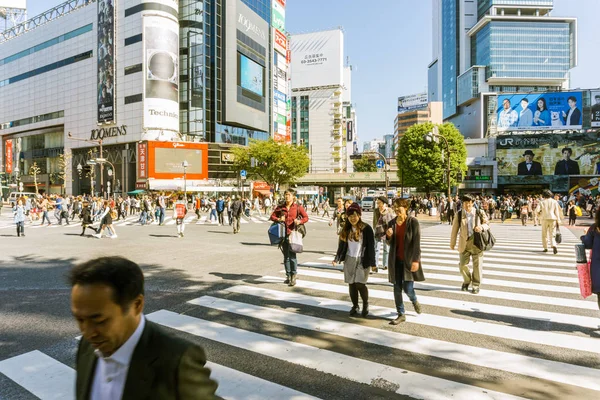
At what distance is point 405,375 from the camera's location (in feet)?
12.8

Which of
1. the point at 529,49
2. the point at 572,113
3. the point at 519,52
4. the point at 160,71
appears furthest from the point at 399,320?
the point at 529,49

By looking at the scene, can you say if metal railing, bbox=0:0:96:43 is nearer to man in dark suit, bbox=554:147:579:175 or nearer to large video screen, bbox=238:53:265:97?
large video screen, bbox=238:53:265:97

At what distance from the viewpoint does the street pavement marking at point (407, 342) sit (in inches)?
156

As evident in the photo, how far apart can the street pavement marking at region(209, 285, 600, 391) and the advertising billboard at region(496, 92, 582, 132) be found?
6638cm

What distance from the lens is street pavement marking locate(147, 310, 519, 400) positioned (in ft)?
11.7

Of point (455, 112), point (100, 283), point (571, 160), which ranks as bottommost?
point (100, 283)

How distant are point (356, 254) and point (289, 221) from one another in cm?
230

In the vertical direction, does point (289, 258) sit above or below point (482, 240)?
below

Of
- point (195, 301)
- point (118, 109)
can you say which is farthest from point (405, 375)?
point (118, 109)

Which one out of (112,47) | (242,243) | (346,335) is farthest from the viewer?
(112,47)

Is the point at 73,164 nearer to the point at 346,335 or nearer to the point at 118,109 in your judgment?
the point at 118,109

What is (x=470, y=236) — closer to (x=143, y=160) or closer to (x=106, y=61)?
(x=143, y=160)

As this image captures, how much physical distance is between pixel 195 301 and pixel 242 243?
25.7ft

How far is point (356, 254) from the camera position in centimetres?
573
